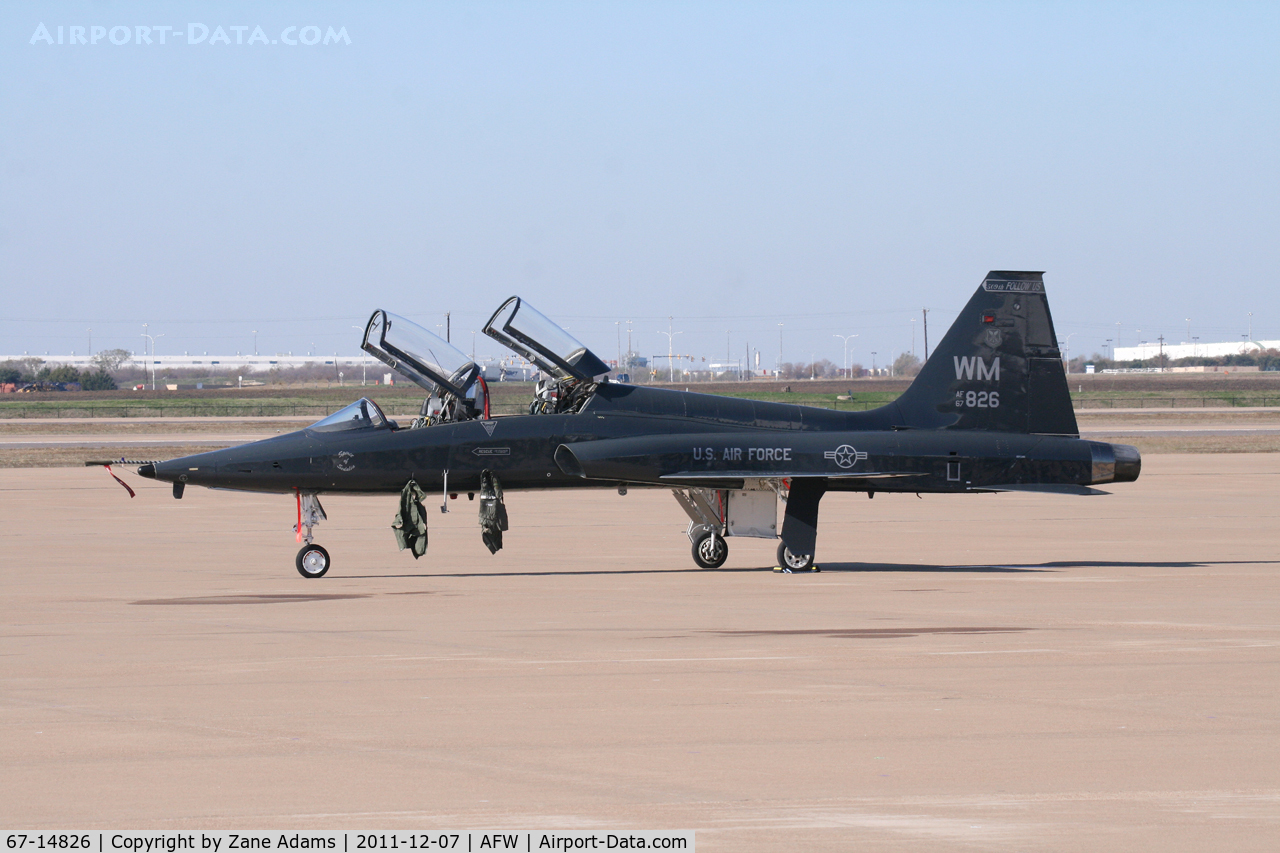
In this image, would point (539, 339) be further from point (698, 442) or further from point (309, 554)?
point (309, 554)

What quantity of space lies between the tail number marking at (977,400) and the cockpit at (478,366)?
4831mm

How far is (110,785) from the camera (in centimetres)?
705

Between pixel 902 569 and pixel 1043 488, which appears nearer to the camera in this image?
pixel 1043 488

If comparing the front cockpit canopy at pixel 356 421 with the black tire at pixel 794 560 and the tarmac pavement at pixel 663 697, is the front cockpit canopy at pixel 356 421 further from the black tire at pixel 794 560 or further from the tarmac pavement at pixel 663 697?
the black tire at pixel 794 560

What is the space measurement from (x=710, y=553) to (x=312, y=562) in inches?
207

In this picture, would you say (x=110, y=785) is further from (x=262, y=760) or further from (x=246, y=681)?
(x=246, y=681)

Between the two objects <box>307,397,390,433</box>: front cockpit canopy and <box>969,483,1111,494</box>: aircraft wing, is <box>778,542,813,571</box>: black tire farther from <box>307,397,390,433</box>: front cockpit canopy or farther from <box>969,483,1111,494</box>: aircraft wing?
<box>307,397,390,433</box>: front cockpit canopy

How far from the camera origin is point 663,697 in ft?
30.7

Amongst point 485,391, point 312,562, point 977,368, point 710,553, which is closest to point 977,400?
point 977,368

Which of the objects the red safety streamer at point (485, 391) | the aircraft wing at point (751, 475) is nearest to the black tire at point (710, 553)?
the aircraft wing at point (751, 475)

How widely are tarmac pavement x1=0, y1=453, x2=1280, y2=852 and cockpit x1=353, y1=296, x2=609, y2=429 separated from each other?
220cm

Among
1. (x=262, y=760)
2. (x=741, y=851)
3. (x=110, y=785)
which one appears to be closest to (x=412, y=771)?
(x=262, y=760)

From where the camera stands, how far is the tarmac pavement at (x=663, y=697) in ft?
21.8

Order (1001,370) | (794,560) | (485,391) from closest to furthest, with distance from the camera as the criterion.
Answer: (794,560) < (485,391) < (1001,370)
